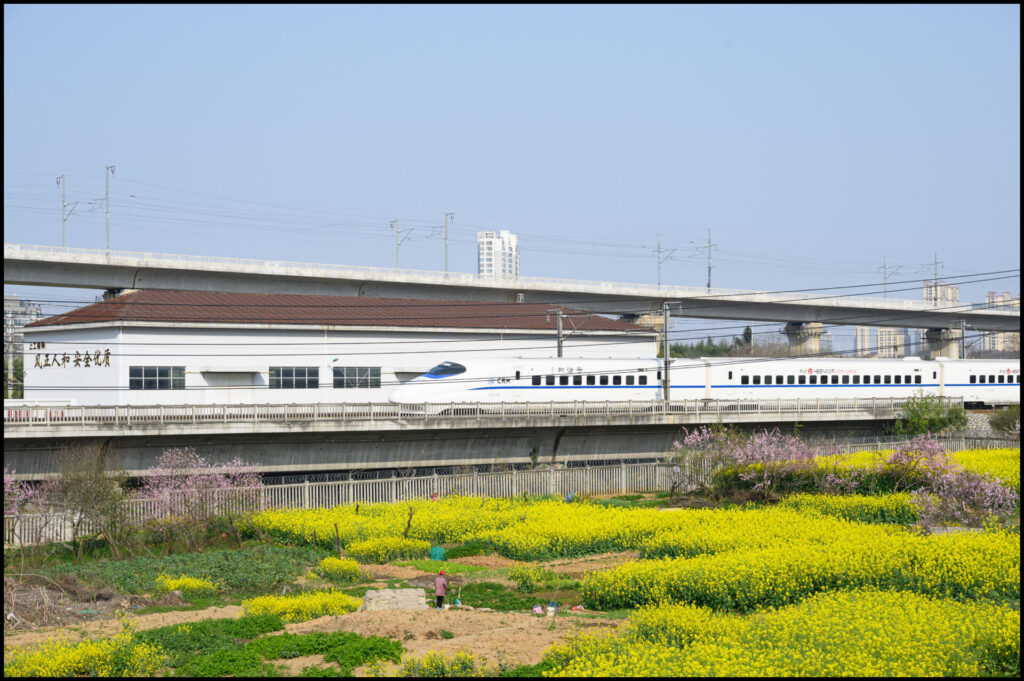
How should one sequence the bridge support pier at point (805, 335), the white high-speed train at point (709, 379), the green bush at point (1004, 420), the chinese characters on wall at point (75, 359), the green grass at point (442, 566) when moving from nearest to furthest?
the green grass at point (442, 566), the white high-speed train at point (709, 379), the chinese characters on wall at point (75, 359), the green bush at point (1004, 420), the bridge support pier at point (805, 335)

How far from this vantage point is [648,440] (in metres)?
50.1

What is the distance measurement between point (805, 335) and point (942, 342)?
822 inches

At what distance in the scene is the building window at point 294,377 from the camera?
55.4 meters

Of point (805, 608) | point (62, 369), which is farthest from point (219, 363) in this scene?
point (805, 608)

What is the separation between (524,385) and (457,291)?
30.5 meters

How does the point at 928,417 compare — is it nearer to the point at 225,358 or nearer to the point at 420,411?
the point at 420,411

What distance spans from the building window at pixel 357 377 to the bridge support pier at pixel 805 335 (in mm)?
51446

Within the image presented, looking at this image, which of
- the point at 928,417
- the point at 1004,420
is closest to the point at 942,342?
the point at 1004,420

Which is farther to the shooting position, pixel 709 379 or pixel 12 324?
pixel 12 324

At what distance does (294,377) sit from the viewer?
55969 millimetres

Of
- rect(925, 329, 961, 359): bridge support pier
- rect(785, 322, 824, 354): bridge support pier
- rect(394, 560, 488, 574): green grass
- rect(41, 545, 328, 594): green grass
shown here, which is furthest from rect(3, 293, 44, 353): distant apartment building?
rect(925, 329, 961, 359): bridge support pier

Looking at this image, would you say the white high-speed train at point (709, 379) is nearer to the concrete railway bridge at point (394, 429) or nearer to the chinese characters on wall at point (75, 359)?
the concrete railway bridge at point (394, 429)

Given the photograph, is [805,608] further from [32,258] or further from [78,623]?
[32,258]

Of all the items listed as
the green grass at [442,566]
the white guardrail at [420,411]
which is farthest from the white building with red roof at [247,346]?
the green grass at [442,566]
